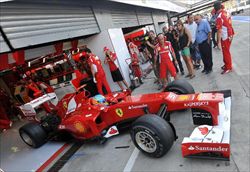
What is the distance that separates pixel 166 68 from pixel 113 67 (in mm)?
2041

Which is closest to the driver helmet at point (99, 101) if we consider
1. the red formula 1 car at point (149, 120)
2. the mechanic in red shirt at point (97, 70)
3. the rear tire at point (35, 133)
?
the red formula 1 car at point (149, 120)

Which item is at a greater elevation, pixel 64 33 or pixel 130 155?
pixel 64 33

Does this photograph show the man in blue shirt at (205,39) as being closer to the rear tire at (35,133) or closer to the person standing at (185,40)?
the person standing at (185,40)

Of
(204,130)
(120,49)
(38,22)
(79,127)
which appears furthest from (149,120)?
(120,49)

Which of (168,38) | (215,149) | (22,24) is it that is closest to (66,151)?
(22,24)

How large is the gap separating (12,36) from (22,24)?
0.41 m

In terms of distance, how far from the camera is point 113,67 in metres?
7.56

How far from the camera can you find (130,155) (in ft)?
12.2

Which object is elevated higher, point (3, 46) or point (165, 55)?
point (3, 46)

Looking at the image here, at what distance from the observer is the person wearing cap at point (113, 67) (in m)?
7.38

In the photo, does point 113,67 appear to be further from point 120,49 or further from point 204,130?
point 204,130

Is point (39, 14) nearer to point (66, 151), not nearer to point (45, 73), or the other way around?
point (66, 151)

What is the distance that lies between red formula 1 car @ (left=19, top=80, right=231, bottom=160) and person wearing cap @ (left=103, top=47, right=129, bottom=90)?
8.86ft

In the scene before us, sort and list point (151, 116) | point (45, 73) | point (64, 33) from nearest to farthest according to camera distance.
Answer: point (151, 116) → point (64, 33) → point (45, 73)
